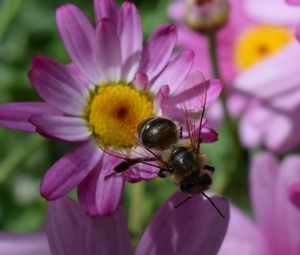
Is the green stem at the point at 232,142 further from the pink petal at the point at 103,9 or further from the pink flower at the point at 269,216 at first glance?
the pink petal at the point at 103,9

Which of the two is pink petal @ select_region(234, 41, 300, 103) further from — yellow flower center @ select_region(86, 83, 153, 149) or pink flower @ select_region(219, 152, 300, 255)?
yellow flower center @ select_region(86, 83, 153, 149)

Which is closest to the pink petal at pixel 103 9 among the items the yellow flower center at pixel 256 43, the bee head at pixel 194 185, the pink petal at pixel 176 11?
the bee head at pixel 194 185

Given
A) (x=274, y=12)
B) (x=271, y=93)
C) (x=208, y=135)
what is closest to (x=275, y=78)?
(x=271, y=93)

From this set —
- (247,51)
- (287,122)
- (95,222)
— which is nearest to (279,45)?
(247,51)

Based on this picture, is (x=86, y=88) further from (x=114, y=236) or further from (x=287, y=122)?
(x=287, y=122)

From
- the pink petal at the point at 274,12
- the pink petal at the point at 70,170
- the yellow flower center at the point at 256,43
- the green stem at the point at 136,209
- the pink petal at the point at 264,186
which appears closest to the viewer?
the pink petal at the point at 70,170
